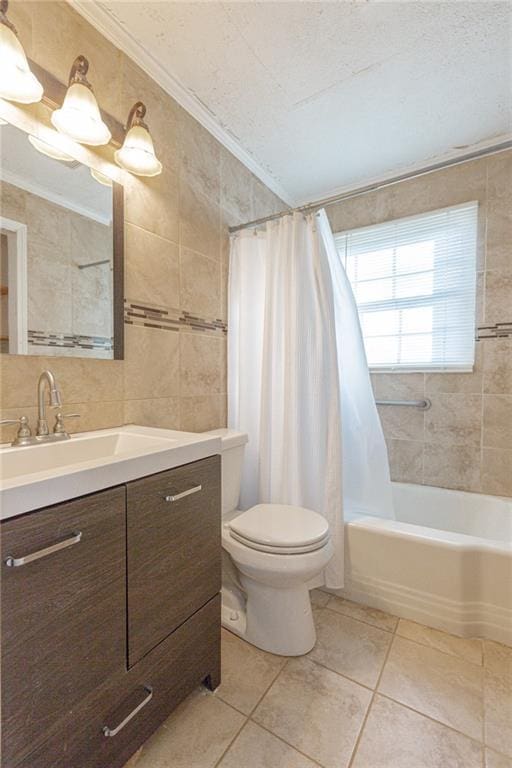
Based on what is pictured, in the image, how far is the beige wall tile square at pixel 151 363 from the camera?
1.40 m

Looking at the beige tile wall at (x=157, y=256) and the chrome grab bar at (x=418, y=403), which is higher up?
the beige tile wall at (x=157, y=256)

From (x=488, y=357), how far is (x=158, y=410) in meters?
1.89

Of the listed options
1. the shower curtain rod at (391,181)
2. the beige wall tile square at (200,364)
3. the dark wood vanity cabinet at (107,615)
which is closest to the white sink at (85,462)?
the dark wood vanity cabinet at (107,615)

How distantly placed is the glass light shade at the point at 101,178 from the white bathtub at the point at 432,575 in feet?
5.83

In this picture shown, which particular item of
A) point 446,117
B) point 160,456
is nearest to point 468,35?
point 446,117

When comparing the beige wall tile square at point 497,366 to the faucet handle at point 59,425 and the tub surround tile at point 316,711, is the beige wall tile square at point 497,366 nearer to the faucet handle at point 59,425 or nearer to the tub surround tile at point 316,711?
the tub surround tile at point 316,711

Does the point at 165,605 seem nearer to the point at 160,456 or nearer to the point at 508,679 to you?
the point at 160,456

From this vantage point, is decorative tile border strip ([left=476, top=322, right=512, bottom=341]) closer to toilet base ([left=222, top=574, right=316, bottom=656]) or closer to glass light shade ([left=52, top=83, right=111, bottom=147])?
toilet base ([left=222, top=574, right=316, bottom=656])

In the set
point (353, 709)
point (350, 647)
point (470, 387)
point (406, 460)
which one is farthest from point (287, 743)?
point (470, 387)

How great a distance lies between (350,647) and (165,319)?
1550 mm

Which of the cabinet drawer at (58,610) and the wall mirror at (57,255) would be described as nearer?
the cabinet drawer at (58,610)

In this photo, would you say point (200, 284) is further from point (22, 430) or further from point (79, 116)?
point (22, 430)

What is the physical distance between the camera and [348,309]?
1.77 meters

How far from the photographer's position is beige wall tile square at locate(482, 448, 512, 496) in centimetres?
197
